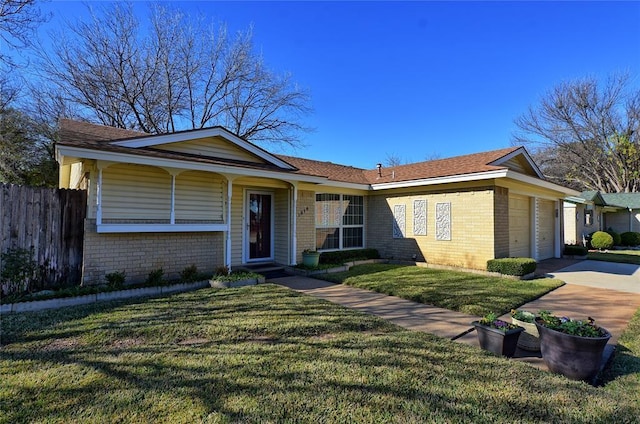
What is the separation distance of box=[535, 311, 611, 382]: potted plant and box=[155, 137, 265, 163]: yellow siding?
805 cm

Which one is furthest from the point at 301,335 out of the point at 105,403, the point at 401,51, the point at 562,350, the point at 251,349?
the point at 401,51

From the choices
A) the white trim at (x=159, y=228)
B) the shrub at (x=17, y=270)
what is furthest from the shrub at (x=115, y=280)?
the shrub at (x=17, y=270)

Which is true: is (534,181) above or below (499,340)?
above

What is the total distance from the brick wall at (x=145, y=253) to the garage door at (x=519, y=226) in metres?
9.62

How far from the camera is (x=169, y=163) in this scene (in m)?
6.87

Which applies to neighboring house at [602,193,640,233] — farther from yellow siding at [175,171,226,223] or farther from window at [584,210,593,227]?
yellow siding at [175,171,226,223]

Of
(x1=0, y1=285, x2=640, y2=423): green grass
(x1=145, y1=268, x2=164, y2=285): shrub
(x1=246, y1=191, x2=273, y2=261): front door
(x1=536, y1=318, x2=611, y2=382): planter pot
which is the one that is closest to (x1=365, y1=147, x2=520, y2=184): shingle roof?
(x1=246, y1=191, x2=273, y2=261): front door

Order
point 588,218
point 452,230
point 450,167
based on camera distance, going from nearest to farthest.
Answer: point 452,230 → point 450,167 → point 588,218

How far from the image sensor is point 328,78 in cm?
1616

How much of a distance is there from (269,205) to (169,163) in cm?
395

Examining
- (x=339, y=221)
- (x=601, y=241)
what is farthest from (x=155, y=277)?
(x=601, y=241)

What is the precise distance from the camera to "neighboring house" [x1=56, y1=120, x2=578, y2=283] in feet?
22.1

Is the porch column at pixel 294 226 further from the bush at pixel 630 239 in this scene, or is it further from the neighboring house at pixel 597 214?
the bush at pixel 630 239

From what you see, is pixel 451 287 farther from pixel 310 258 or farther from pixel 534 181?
pixel 534 181
